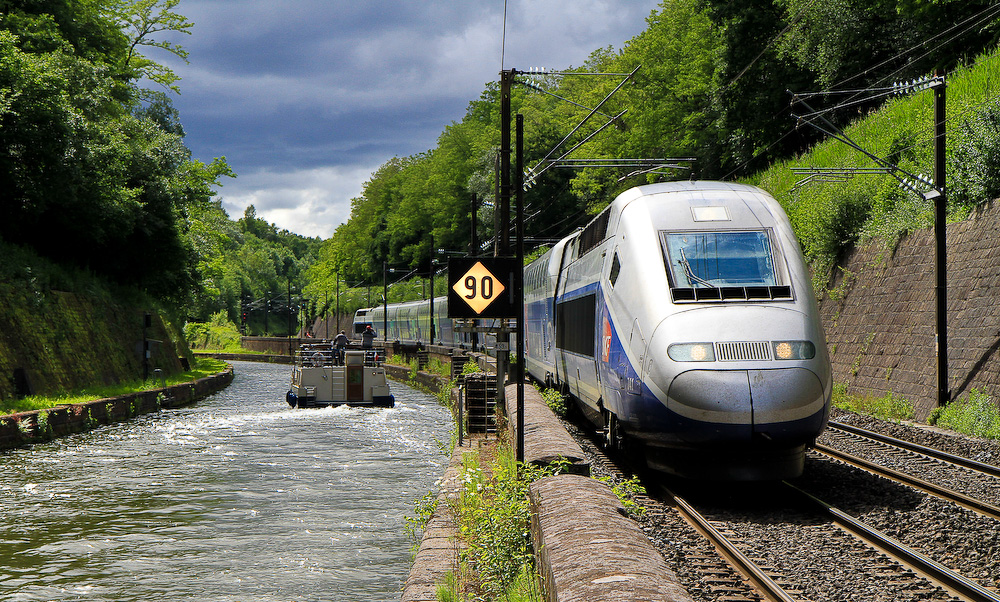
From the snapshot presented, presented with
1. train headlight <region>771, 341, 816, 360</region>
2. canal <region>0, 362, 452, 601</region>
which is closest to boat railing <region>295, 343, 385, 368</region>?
canal <region>0, 362, 452, 601</region>

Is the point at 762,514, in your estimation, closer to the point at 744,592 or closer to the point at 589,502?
the point at 744,592

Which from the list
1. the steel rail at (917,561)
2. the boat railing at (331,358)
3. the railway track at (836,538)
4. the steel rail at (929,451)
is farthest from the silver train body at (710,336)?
the boat railing at (331,358)

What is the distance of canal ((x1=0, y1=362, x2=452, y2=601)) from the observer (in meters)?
9.81

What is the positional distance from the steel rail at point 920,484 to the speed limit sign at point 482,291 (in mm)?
5162

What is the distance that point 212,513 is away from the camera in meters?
13.5

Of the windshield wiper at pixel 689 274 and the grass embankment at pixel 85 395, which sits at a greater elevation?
the windshield wiper at pixel 689 274

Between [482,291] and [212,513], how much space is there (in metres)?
6.45

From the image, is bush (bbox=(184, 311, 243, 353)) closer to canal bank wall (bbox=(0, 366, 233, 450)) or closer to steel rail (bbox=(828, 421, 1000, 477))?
canal bank wall (bbox=(0, 366, 233, 450))

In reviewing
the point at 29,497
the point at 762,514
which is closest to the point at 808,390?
the point at 762,514

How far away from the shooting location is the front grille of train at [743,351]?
30.1ft

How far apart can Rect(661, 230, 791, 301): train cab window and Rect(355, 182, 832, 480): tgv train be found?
0.01 m

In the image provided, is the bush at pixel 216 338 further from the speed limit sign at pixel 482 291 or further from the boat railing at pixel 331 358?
the speed limit sign at pixel 482 291

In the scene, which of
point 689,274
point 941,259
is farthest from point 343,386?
point 689,274

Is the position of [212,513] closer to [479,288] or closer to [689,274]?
[479,288]
